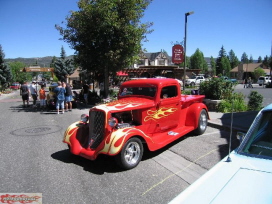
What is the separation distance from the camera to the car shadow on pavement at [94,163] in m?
4.54

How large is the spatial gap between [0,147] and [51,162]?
7.16 ft

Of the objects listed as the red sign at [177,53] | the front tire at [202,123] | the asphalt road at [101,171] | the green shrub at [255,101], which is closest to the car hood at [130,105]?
the asphalt road at [101,171]

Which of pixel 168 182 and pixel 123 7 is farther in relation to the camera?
pixel 123 7

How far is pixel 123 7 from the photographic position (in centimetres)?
1269

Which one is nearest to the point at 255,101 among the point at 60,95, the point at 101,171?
the point at 101,171

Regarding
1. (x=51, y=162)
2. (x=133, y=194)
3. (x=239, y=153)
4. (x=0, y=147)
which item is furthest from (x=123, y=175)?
(x=0, y=147)

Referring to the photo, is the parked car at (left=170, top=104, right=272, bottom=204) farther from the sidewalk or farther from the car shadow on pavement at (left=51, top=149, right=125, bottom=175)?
the sidewalk

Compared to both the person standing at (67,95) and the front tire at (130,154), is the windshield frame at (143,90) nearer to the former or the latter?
the front tire at (130,154)

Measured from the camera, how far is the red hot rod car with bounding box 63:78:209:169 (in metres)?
4.45

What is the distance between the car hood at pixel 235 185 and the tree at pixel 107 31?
10883 millimetres

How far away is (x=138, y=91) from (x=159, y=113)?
Result: 0.86 m

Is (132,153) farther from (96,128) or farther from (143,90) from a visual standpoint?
(143,90)

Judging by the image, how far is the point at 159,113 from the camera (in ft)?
18.2

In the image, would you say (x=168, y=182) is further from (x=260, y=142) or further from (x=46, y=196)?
(x=46, y=196)
